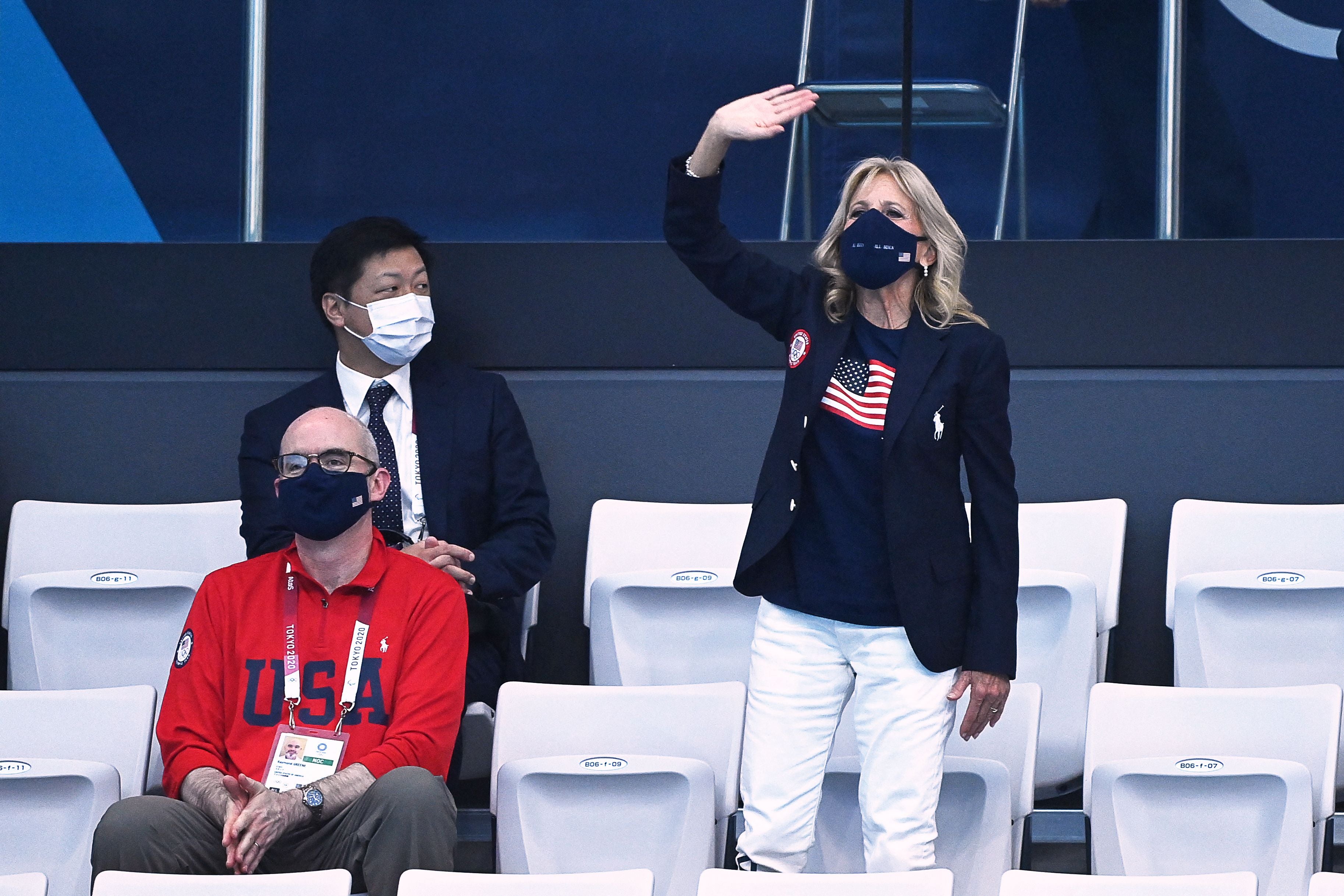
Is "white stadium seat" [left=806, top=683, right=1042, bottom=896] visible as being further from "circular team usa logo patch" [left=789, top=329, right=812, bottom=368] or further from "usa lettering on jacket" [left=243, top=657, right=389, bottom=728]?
"usa lettering on jacket" [left=243, top=657, right=389, bottom=728]

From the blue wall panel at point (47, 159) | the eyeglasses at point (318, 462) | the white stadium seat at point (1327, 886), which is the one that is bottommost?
the white stadium seat at point (1327, 886)

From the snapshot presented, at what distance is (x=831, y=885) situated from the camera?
1896 mm

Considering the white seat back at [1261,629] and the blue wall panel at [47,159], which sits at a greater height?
the blue wall panel at [47,159]

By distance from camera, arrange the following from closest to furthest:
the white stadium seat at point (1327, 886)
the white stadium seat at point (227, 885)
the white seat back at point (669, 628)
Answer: the white stadium seat at point (1327, 886) → the white stadium seat at point (227, 885) → the white seat back at point (669, 628)

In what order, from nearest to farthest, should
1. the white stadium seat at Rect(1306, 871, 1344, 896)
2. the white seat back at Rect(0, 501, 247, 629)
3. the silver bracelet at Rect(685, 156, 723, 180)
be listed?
1. the white stadium seat at Rect(1306, 871, 1344, 896)
2. the silver bracelet at Rect(685, 156, 723, 180)
3. the white seat back at Rect(0, 501, 247, 629)

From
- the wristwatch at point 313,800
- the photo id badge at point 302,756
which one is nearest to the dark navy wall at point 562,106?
the photo id badge at point 302,756

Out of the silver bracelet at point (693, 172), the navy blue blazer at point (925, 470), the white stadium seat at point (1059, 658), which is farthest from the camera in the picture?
the white stadium seat at point (1059, 658)

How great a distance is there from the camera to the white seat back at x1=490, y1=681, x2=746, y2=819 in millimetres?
2568

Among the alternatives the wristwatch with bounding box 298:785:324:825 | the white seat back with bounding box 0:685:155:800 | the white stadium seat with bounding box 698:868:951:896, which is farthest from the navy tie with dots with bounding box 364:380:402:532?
the white stadium seat with bounding box 698:868:951:896

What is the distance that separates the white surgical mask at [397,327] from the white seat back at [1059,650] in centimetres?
142

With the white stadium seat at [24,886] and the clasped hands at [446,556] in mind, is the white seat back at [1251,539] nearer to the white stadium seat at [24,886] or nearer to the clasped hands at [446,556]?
the clasped hands at [446,556]

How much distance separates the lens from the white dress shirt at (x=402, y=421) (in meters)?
3.23

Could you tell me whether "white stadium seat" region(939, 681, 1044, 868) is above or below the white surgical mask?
below

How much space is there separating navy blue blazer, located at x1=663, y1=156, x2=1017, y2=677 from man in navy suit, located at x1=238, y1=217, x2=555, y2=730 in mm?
927
